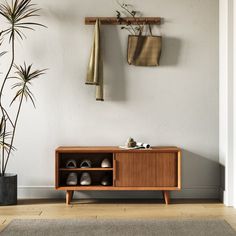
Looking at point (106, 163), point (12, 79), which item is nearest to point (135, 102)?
point (106, 163)

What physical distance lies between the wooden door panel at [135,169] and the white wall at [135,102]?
0.37 m

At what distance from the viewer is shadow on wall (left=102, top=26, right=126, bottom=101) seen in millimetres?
4820

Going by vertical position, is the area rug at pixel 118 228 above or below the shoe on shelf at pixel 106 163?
below

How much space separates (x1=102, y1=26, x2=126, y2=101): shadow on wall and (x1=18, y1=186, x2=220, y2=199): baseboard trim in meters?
0.97

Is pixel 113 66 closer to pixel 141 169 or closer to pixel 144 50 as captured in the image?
pixel 144 50

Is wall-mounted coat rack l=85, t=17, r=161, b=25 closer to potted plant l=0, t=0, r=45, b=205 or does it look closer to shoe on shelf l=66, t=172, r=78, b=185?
potted plant l=0, t=0, r=45, b=205

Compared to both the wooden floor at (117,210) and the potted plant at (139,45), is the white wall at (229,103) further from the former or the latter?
the potted plant at (139,45)

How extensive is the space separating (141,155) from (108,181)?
0.41 metres

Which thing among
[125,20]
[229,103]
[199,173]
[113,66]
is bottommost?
[199,173]

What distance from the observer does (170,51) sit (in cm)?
483

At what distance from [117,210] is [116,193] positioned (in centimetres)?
52

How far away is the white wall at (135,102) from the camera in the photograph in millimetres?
4820

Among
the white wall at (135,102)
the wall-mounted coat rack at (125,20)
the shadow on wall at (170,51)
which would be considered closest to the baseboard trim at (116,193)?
the white wall at (135,102)

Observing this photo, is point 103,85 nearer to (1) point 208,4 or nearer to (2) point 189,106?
(2) point 189,106
